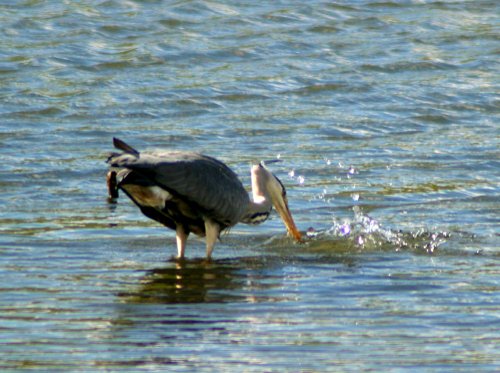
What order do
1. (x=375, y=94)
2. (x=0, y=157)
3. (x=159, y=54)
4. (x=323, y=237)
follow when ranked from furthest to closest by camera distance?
1. (x=159, y=54)
2. (x=375, y=94)
3. (x=0, y=157)
4. (x=323, y=237)

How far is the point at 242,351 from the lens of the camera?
5.86m

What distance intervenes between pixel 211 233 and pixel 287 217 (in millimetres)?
882

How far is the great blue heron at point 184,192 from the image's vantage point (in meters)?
8.30

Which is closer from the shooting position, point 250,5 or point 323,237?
point 323,237

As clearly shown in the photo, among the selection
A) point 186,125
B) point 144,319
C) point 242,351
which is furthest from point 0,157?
point 242,351

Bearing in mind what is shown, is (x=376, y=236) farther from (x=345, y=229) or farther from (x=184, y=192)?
(x=184, y=192)

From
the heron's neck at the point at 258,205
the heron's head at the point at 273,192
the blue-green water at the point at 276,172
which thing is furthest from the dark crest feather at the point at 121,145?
the heron's head at the point at 273,192

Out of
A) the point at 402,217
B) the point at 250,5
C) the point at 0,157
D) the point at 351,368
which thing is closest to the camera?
the point at 351,368

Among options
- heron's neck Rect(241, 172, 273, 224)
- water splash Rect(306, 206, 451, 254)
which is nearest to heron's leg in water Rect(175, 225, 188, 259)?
heron's neck Rect(241, 172, 273, 224)

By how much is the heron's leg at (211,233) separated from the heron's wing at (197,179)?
5cm

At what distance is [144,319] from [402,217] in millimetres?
4020

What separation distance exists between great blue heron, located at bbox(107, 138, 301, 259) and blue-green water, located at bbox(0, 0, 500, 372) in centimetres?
21

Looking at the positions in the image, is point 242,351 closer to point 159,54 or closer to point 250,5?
point 159,54

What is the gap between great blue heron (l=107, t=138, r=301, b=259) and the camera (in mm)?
8305
